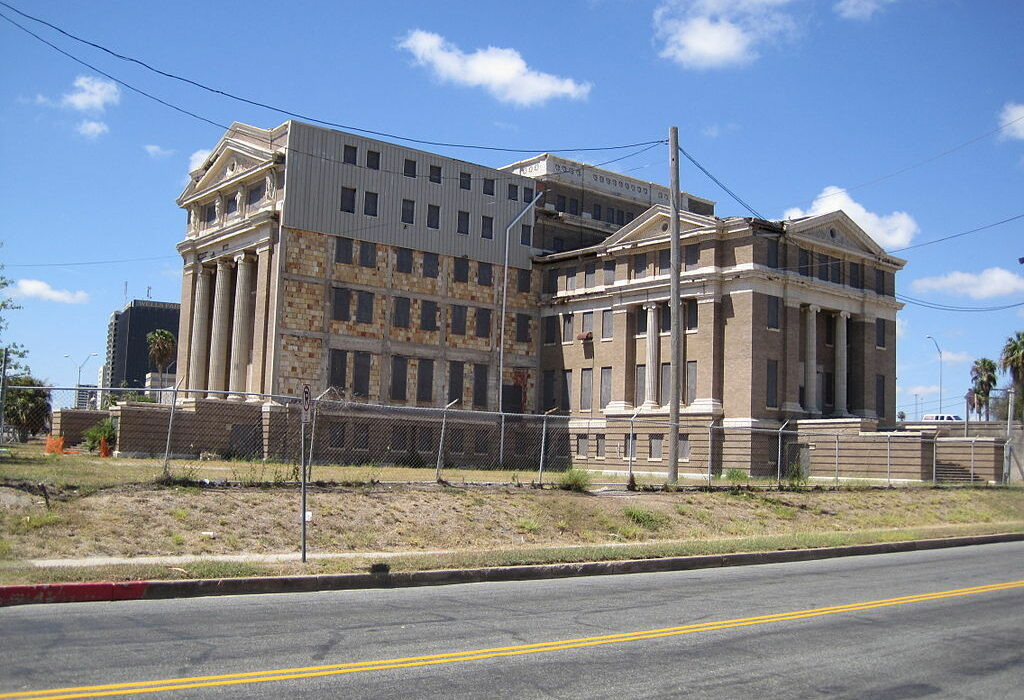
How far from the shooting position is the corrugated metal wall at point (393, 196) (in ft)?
172

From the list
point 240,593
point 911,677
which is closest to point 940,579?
point 911,677

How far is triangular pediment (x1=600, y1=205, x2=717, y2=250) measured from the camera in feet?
175

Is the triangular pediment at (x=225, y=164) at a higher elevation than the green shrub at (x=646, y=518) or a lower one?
higher

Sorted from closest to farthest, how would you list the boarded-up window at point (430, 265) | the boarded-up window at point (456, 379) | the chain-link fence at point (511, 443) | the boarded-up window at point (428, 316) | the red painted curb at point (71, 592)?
1. the red painted curb at point (71, 592)
2. the chain-link fence at point (511, 443)
3. the boarded-up window at point (428, 316)
4. the boarded-up window at point (430, 265)
5. the boarded-up window at point (456, 379)

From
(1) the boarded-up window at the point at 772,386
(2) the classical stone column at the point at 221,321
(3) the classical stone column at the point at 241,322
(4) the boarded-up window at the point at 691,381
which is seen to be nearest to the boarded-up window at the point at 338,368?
(3) the classical stone column at the point at 241,322

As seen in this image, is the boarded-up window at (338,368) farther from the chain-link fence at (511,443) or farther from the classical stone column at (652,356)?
the classical stone column at (652,356)

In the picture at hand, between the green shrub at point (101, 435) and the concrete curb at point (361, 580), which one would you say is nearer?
the concrete curb at point (361, 580)

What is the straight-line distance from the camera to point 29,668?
8.16m

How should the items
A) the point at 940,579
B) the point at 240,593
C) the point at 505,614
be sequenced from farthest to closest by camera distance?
the point at 940,579 < the point at 240,593 < the point at 505,614

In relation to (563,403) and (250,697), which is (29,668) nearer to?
(250,697)

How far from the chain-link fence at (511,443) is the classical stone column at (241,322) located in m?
1.77

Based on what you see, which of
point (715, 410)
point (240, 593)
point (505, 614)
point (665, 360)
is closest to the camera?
point (505, 614)

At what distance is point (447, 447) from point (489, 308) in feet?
36.8

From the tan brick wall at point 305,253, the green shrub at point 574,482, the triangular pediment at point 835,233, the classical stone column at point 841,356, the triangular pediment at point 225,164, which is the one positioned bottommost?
the green shrub at point 574,482
